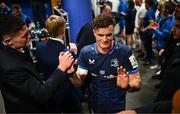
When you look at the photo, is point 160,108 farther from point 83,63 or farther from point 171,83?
point 83,63

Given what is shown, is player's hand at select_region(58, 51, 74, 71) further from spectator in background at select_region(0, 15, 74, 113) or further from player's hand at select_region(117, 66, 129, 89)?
player's hand at select_region(117, 66, 129, 89)

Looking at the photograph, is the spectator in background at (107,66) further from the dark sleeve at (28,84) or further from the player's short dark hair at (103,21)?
the dark sleeve at (28,84)

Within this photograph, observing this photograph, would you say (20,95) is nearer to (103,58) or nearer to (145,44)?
(103,58)

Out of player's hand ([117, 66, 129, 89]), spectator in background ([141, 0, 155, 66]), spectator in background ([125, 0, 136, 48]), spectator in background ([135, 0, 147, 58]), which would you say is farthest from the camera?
spectator in background ([125, 0, 136, 48])

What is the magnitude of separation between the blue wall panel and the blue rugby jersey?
2463mm

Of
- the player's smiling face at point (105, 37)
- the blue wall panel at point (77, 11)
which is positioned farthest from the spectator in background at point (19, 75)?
the blue wall panel at point (77, 11)

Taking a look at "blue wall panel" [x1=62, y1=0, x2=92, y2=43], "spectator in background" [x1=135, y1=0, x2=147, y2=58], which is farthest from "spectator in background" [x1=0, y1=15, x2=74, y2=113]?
"spectator in background" [x1=135, y1=0, x2=147, y2=58]

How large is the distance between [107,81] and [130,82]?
203 millimetres

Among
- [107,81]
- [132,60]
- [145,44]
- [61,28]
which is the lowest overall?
[145,44]

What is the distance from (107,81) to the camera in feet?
8.51

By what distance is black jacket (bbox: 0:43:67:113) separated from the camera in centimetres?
206

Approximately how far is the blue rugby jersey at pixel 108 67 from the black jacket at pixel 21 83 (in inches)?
20.0

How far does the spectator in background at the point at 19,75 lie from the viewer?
2.06m

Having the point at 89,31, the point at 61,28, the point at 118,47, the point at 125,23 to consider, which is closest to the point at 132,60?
the point at 118,47
